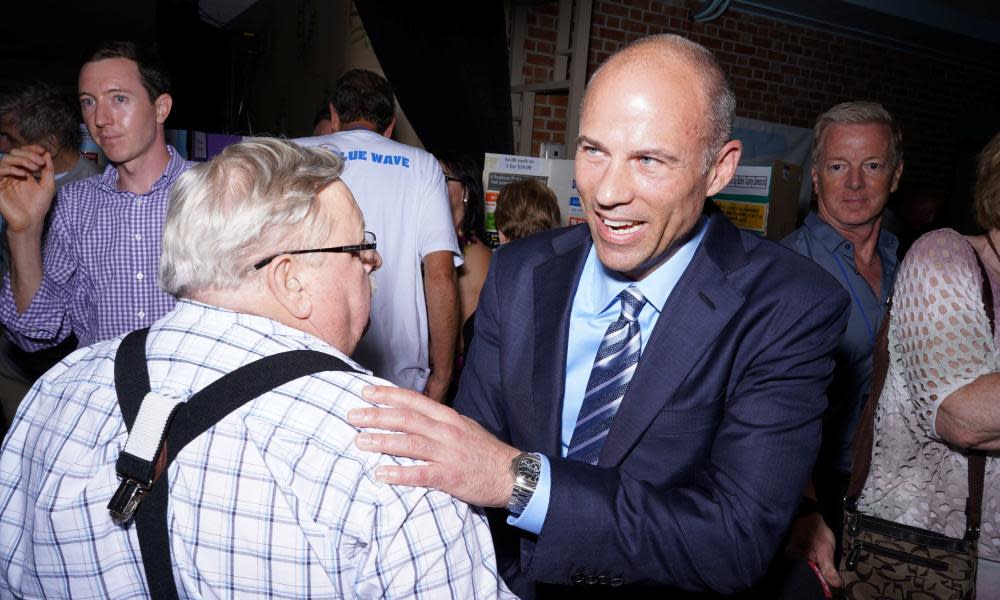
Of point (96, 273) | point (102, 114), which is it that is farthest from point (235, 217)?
point (102, 114)

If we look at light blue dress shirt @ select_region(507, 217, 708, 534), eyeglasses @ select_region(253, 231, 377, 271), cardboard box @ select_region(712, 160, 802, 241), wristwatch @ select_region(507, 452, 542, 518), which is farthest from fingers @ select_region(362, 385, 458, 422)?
cardboard box @ select_region(712, 160, 802, 241)

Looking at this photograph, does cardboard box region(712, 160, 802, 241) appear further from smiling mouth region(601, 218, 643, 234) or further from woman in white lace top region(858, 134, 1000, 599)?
smiling mouth region(601, 218, 643, 234)

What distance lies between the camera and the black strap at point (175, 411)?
0.87m

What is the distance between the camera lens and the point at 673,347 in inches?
47.2

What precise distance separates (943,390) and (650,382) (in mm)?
755

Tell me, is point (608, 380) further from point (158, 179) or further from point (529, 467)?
point (158, 179)

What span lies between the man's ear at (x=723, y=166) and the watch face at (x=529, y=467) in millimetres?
618

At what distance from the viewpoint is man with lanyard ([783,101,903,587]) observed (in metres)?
2.35

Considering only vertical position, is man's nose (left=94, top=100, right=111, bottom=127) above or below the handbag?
above

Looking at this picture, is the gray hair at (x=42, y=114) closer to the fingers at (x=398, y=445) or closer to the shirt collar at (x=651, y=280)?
the shirt collar at (x=651, y=280)

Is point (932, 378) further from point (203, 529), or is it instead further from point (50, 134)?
point (50, 134)

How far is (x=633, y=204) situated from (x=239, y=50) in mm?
10064

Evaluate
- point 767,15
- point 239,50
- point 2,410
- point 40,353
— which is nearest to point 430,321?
point 40,353

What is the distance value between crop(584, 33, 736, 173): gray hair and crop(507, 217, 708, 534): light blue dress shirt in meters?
0.19
